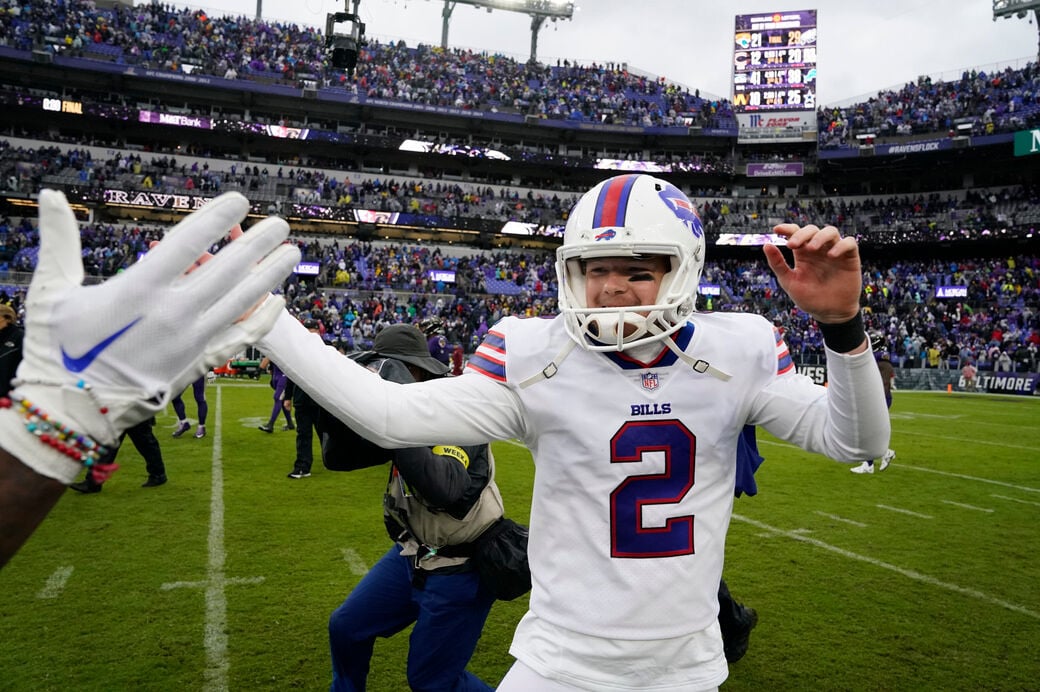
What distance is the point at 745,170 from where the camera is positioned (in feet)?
137

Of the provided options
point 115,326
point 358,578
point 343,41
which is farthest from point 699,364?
point 343,41

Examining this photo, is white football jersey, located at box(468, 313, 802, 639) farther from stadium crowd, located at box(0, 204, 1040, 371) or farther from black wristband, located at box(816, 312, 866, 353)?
stadium crowd, located at box(0, 204, 1040, 371)

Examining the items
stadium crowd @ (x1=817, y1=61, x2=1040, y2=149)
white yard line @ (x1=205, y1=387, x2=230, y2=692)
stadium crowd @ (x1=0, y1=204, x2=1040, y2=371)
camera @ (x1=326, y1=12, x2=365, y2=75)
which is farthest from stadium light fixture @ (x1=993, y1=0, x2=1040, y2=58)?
white yard line @ (x1=205, y1=387, x2=230, y2=692)

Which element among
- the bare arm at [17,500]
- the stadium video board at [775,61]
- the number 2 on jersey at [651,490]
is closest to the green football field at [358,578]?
the number 2 on jersey at [651,490]

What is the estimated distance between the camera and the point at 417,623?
2.87 m

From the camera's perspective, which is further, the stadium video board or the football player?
the stadium video board

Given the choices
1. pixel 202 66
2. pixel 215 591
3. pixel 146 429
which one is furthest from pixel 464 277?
pixel 215 591

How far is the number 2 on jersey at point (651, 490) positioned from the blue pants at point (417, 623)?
4.01 feet

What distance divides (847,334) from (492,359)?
969mm

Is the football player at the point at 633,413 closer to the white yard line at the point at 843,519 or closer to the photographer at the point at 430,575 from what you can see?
the photographer at the point at 430,575

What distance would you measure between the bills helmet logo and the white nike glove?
1.26 meters

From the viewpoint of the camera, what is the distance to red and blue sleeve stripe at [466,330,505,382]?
6.72 ft

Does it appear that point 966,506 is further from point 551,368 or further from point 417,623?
point 551,368

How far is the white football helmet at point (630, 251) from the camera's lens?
76.0 inches
